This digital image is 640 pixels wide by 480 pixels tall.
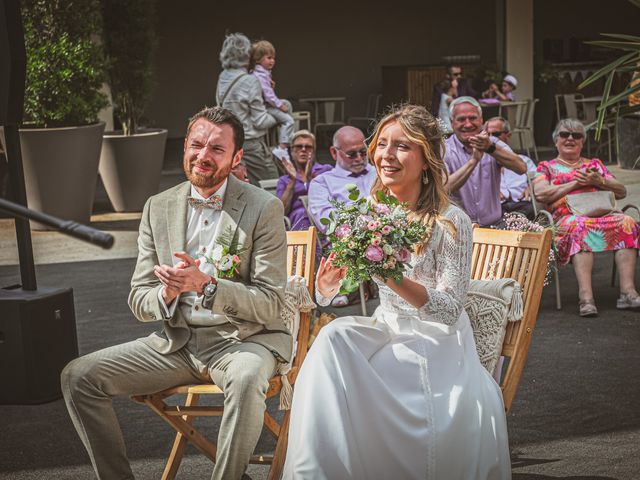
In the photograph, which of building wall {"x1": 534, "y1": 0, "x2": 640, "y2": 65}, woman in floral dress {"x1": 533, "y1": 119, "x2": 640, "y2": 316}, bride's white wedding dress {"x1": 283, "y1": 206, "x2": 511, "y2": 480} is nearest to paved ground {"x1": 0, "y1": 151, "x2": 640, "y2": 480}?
woman in floral dress {"x1": 533, "y1": 119, "x2": 640, "y2": 316}

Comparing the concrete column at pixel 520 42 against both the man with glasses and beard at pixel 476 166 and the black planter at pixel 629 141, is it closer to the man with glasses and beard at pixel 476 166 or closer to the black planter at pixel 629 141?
the black planter at pixel 629 141

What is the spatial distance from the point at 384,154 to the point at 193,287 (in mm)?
874

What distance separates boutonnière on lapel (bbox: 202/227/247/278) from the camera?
363 cm

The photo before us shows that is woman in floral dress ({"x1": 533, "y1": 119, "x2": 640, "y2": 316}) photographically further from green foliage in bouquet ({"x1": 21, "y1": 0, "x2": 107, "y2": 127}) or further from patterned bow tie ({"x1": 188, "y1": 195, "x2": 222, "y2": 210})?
green foliage in bouquet ({"x1": 21, "y1": 0, "x2": 107, "y2": 127})

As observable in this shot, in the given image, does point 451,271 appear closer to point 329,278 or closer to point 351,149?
point 329,278

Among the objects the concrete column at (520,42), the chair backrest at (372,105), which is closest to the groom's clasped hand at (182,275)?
the concrete column at (520,42)

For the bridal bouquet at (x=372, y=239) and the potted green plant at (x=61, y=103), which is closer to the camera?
the bridal bouquet at (x=372, y=239)

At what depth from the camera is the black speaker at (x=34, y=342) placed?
4.82 metres

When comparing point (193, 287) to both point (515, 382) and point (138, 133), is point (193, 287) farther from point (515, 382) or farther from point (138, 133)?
point (138, 133)

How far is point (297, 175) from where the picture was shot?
754 centimetres

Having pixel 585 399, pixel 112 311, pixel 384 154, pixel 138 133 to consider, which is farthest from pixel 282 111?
pixel 384 154

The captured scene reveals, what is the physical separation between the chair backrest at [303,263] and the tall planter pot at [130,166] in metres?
7.07

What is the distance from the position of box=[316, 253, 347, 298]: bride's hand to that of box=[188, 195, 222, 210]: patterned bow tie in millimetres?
453

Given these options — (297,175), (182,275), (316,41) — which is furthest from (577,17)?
(182,275)
